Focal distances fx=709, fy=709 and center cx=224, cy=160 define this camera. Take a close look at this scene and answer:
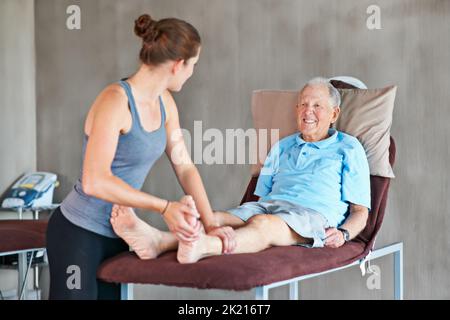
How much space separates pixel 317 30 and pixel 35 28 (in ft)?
5.90

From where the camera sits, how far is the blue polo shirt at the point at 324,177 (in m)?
2.58

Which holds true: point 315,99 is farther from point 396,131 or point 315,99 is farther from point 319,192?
point 396,131

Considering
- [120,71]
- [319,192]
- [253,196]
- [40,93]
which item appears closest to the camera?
[319,192]

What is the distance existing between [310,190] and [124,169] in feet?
2.88

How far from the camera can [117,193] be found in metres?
Result: 1.82

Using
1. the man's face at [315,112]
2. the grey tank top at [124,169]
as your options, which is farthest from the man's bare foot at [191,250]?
the man's face at [315,112]

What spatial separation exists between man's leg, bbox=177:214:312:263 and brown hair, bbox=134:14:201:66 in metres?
0.50

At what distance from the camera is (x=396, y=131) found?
326cm

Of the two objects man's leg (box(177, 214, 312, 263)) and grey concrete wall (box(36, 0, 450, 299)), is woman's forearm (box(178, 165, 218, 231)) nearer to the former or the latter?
man's leg (box(177, 214, 312, 263))

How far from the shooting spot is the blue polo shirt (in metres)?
2.58

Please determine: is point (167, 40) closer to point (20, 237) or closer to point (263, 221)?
point (263, 221)

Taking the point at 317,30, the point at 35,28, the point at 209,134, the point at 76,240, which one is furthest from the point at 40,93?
the point at 76,240

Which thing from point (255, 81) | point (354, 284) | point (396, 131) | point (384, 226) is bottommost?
point (354, 284)

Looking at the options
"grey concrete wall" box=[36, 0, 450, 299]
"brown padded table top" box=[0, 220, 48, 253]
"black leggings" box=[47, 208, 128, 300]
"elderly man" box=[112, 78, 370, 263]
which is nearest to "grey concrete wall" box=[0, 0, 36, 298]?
"grey concrete wall" box=[36, 0, 450, 299]
